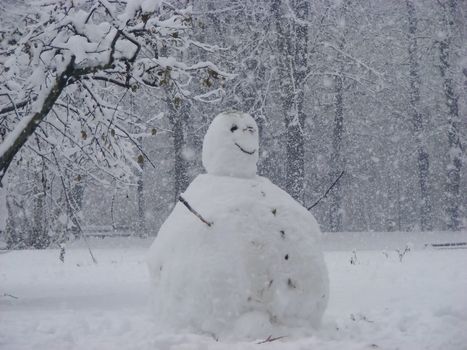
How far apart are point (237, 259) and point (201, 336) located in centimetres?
76

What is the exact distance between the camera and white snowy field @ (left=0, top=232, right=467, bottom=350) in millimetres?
5090

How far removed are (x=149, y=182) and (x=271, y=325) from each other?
29241 millimetres

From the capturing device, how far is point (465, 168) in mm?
30562

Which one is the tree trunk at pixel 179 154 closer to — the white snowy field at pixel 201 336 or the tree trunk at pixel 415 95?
the white snowy field at pixel 201 336

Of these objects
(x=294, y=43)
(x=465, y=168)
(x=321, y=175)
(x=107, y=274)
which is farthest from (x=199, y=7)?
(x=465, y=168)

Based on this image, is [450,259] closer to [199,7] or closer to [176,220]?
[176,220]

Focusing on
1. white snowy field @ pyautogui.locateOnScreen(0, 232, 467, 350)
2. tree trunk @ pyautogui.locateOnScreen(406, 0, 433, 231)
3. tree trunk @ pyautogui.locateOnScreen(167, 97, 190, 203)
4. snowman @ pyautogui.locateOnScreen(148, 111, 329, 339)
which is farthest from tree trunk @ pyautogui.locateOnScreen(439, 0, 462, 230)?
snowman @ pyautogui.locateOnScreen(148, 111, 329, 339)

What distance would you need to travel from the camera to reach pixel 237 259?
5.16 metres

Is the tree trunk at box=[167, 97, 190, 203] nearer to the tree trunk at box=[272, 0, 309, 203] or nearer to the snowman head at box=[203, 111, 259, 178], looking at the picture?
the tree trunk at box=[272, 0, 309, 203]

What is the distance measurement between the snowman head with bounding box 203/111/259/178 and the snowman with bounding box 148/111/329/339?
0.04 ft

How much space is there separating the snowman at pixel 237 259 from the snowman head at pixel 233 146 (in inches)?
0.4

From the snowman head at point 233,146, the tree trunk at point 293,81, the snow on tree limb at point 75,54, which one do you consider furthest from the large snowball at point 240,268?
the tree trunk at point 293,81

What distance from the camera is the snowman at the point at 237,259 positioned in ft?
16.7

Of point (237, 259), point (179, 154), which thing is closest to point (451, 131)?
point (179, 154)
